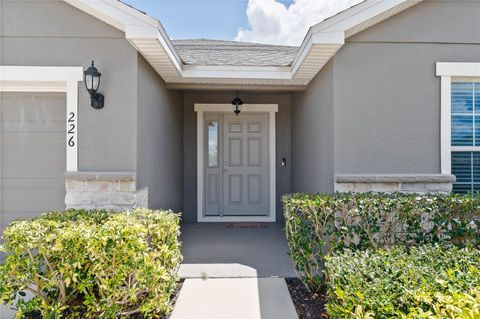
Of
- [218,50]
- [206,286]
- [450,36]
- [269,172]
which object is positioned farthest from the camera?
[269,172]

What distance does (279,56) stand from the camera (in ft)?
17.3

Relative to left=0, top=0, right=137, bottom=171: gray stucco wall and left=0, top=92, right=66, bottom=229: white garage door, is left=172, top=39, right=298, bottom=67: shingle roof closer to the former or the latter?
left=0, top=0, right=137, bottom=171: gray stucco wall

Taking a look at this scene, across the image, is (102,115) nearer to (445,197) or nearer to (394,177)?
(394,177)

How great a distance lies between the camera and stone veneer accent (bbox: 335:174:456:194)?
3590 millimetres

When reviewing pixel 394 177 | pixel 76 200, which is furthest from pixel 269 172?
pixel 76 200

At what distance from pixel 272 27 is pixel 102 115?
8515 millimetres

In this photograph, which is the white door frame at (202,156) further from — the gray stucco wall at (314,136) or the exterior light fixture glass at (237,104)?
the gray stucco wall at (314,136)

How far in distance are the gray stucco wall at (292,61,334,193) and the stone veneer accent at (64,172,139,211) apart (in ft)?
8.48

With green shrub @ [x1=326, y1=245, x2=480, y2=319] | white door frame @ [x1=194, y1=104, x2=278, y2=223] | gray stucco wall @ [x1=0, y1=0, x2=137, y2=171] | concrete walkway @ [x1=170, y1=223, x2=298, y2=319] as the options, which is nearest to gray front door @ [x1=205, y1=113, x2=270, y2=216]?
white door frame @ [x1=194, y1=104, x2=278, y2=223]

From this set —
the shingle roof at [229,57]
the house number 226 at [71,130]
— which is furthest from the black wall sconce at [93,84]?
the shingle roof at [229,57]

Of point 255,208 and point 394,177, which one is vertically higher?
point 394,177

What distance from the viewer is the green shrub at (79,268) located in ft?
7.36

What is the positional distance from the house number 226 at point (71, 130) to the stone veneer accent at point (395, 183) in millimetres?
3349

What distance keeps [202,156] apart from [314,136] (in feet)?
8.75
